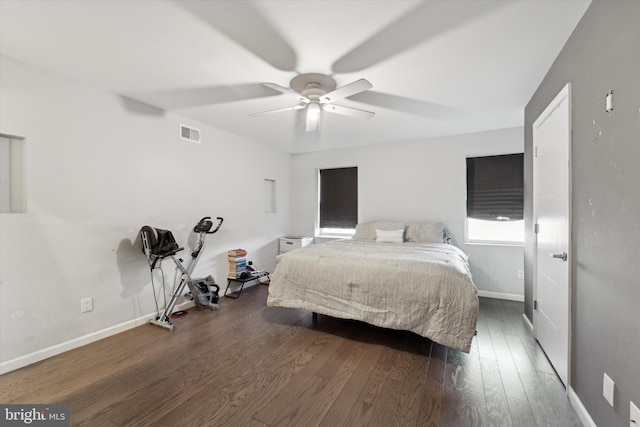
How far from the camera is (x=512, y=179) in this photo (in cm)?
386

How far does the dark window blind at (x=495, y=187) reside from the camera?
12.6 ft

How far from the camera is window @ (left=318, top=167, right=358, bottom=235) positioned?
16.6 ft

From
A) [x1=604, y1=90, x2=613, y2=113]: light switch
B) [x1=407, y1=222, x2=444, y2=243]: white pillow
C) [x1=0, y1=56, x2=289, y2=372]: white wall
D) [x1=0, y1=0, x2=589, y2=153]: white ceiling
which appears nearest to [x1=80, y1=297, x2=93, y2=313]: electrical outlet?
[x1=0, y1=56, x2=289, y2=372]: white wall

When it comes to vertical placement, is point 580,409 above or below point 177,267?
below

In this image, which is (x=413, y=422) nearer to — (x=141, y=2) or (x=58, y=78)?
(x=141, y=2)

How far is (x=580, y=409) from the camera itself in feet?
5.16

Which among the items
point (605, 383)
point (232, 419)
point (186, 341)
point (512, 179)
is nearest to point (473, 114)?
point (512, 179)

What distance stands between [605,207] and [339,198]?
4.00 m

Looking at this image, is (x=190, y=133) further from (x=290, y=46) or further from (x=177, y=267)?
(x=290, y=46)

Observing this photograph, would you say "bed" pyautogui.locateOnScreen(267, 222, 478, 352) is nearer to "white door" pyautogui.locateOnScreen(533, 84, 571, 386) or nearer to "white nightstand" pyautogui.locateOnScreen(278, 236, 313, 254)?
"white door" pyautogui.locateOnScreen(533, 84, 571, 386)

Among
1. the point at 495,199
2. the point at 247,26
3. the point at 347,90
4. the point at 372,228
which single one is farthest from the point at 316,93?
the point at 495,199

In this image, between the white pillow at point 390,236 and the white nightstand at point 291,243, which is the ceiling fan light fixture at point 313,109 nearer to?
the white pillow at point 390,236

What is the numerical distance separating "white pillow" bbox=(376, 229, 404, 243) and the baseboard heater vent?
2971 mm

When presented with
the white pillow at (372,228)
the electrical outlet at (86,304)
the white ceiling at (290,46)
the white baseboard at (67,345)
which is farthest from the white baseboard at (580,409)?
the electrical outlet at (86,304)
